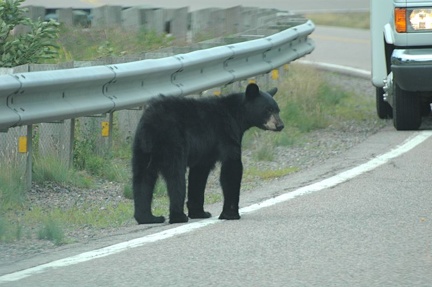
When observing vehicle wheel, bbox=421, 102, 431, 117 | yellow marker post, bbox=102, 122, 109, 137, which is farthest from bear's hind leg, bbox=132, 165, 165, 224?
vehicle wheel, bbox=421, 102, 431, 117

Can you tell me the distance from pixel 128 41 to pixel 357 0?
23.0 m

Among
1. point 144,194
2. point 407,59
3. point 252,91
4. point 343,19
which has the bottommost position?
point 343,19

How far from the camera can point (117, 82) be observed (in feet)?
34.0

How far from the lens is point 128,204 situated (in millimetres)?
9492

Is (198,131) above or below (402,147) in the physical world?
above

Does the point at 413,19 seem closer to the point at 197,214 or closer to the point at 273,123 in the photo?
the point at 273,123

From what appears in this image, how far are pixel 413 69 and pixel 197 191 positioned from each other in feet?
13.0

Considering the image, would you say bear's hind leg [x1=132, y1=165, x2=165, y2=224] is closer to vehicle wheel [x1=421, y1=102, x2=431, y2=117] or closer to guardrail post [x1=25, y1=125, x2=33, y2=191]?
guardrail post [x1=25, y1=125, x2=33, y2=191]

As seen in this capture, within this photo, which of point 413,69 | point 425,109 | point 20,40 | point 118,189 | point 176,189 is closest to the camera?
point 176,189

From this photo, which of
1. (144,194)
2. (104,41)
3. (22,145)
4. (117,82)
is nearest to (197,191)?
(144,194)

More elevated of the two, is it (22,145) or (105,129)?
(22,145)

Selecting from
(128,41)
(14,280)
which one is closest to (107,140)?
(14,280)

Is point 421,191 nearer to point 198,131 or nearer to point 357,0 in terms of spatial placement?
point 198,131

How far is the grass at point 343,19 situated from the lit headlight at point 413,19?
67.1ft
